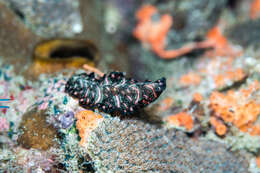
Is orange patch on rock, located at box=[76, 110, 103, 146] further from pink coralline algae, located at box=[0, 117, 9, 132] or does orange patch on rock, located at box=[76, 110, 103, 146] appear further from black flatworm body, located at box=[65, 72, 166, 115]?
pink coralline algae, located at box=[0, 117, 9, 132]

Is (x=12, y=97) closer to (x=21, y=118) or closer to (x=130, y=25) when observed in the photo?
(x=21, y=118)

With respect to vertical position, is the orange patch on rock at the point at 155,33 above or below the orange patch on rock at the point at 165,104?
above

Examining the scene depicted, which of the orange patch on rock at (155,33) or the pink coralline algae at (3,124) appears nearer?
the pink coralline algae at (3,124)

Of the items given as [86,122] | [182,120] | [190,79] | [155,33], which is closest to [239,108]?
[182,120]

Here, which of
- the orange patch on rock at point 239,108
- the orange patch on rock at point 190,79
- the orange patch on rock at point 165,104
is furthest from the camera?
the orange patch on rock at point 190,79

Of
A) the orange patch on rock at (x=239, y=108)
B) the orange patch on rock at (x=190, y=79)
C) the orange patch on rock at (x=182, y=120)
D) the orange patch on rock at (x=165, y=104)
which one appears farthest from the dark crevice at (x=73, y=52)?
the orange patch on rock at (x=239, y=108)

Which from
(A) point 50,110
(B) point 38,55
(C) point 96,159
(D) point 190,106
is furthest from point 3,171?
(D) point 190,106

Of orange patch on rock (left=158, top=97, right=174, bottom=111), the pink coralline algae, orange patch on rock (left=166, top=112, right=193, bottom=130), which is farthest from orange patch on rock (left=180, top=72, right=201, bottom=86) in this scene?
the pink coralline algae

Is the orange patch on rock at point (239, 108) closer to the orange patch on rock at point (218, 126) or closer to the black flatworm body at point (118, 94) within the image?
the orange patch on rock at point (218, 126)
